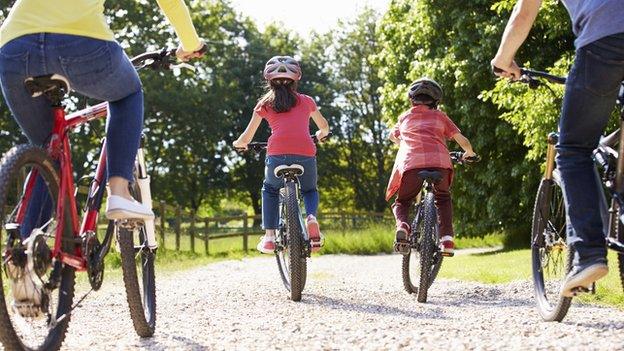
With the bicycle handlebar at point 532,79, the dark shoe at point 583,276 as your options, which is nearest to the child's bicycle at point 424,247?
the bicycle handlebar at point 532,79

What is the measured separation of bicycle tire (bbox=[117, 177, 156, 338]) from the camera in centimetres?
480

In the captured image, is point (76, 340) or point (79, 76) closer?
point (79, 76)

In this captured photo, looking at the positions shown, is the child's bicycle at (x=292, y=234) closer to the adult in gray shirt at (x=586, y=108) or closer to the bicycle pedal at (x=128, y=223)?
the bicycle pedal at (x=128, y=223)

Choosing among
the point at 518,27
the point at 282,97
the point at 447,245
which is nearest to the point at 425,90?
the point at 282,97

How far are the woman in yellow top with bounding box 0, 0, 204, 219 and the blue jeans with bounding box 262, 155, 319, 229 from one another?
3.53 metres

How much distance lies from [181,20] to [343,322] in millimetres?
2095

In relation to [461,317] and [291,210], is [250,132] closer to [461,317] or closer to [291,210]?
[291,210]

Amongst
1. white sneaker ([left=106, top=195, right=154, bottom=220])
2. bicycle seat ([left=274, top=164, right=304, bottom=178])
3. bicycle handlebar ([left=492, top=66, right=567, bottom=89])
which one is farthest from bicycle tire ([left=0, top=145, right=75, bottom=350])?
→ bicycle seat ([left=274, top=164, right=304, bottom=178])

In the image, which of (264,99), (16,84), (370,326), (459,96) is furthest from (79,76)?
(459,96)

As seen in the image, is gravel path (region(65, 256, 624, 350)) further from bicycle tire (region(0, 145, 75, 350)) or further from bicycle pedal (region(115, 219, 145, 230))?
bicycle pedal (region(115, 219, 145, 230))

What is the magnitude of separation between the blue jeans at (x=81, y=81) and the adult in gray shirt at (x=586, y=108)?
178 centimetres

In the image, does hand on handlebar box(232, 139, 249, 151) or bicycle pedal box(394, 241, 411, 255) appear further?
hand on handlebar box(232, 139, 249, 151)

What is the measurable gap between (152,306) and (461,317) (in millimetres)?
2044

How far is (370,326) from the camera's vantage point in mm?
5367
